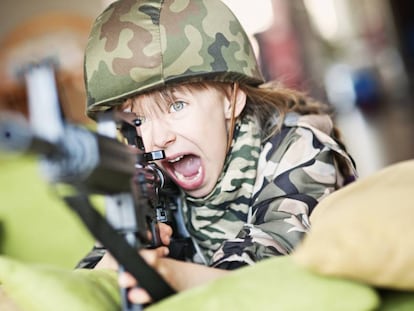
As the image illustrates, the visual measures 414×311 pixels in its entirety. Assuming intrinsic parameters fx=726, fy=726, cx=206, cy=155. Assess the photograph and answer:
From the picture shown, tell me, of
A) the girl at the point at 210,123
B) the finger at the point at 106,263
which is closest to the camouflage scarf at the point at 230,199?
the girl at the point at 210,123

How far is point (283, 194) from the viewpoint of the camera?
1083mm

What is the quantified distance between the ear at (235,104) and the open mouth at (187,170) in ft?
0.31

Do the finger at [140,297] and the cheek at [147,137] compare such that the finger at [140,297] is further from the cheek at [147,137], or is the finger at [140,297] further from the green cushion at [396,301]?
the cheek at [147,137]

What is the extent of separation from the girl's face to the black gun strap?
392mm

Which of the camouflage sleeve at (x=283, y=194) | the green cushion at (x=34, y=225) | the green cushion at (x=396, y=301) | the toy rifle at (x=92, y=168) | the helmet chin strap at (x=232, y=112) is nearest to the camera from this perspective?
the toy rifle at (x=92, y=168)

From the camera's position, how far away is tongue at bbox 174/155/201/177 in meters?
1.16

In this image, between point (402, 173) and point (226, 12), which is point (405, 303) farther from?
point (226, 12)

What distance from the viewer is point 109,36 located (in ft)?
3.60

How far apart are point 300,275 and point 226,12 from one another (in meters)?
0.62

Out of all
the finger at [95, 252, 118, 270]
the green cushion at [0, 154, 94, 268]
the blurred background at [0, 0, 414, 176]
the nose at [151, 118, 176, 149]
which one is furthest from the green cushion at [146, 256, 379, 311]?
the green cushion at [0, 154, 94, 268]

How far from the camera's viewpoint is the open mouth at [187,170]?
1.15 metres

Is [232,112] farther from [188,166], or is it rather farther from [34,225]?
[34,225]

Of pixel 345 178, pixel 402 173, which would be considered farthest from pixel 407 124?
pixel 402 173

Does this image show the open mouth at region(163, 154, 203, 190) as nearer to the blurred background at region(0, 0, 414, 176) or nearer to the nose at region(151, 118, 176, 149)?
the nose at region(151, 118, 176, 149)
